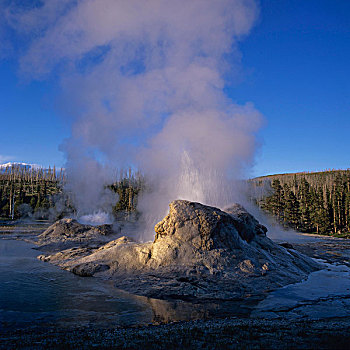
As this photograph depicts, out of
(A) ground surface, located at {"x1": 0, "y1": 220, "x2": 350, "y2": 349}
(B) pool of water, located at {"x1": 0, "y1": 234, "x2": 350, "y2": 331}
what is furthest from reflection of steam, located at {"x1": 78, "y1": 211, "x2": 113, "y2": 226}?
(A) ground surface, located at {"x1": 0, "y1": 220, "x2": 350, "y2": 349}

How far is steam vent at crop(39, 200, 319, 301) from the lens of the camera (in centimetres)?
865

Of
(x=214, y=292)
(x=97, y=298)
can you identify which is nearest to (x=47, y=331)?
(x=97, y=298)

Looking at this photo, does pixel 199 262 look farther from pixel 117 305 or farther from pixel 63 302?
pixel 63 302

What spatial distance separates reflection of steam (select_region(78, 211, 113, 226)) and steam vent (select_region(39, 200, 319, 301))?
28.4 m

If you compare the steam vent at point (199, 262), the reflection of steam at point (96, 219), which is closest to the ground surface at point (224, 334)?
the steam vent at point (199, 262)

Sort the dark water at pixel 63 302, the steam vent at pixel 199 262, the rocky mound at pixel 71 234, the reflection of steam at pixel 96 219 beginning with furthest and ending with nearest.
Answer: the reflection of steam at pixel 96 219
the rocky mound at pixel 71 234
the steam vent at pixel 199 262
the dark water at pixel 63 302

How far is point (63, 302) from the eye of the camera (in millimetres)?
7418

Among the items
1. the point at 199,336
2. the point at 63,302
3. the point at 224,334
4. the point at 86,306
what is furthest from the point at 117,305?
the point at 224,334

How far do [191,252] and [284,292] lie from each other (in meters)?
3.25

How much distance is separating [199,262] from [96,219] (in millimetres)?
33861

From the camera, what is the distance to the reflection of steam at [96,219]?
132ft

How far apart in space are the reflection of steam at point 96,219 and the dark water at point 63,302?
29.9 m

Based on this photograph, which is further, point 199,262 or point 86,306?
point 199,262

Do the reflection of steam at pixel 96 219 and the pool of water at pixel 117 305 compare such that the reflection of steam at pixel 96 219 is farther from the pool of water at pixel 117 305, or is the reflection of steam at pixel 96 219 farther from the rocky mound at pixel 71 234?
the pool of water at pixel 117 305
